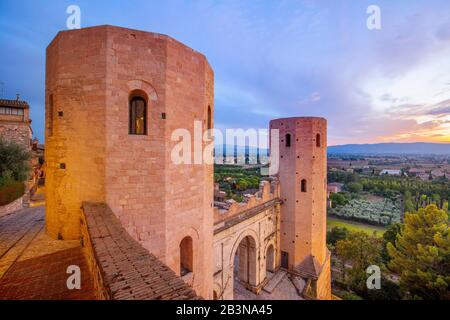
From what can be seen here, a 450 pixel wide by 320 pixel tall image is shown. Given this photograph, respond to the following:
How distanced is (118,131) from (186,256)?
4.42m

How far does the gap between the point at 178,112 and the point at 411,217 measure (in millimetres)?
19292

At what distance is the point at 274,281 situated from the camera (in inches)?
604

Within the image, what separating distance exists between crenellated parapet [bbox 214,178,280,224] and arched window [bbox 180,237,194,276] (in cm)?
335

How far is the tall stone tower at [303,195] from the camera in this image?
15562 mm

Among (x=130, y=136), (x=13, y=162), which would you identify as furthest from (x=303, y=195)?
(x=13, y=162)

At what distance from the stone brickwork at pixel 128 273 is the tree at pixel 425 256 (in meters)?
17.2

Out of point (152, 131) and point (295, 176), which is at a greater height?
point (152, 131)

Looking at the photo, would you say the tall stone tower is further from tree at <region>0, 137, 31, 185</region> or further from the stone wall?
tree at <region>0, 137, 31, 185</region>

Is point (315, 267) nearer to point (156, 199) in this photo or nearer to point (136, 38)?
point (156, 199)

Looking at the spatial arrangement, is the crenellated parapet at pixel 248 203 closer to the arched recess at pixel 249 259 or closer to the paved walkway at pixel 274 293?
the arched recess at pixel 249 259

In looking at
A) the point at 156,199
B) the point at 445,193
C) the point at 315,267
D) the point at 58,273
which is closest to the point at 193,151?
the point at 156,199

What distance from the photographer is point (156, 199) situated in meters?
5.69

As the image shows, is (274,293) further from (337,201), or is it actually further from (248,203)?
(337,201)

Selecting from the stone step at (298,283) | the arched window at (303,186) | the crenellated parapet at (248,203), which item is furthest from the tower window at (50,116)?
the stone step at (298,283)
